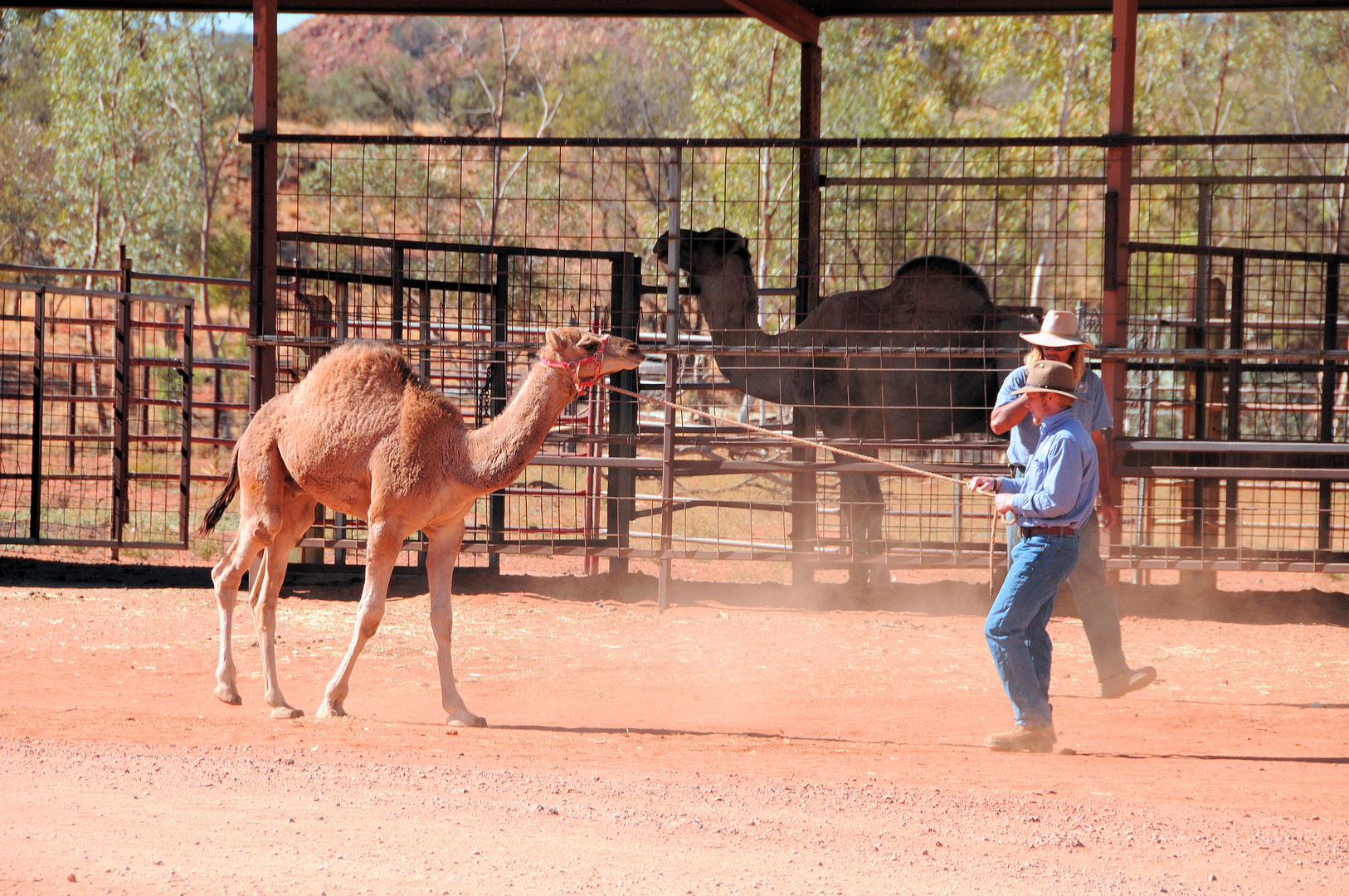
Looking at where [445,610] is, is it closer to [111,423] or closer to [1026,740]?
[1026,740]

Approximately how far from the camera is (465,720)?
6.25 meters

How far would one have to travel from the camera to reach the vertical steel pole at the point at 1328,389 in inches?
418

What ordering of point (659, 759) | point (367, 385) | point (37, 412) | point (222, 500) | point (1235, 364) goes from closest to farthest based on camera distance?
point (659, 759) → point (367, 385) → point (222, 500) → point (1235, 364) → point (37, 412)

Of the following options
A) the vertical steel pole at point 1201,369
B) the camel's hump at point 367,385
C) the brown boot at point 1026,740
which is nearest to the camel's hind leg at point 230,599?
the camel's hump at point 367,385

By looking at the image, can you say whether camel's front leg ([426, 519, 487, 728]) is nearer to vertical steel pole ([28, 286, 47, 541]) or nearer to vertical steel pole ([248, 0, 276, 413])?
vertical steel pole ([248, 0, 276, 413])

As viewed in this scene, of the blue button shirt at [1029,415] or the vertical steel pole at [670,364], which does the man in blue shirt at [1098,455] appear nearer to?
the blue button shirt at [1029,415]

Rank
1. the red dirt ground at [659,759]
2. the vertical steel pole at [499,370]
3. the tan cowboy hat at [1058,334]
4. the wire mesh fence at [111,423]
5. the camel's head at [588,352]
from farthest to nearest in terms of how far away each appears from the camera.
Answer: the wire mesh fence at [111,423]
the vertical steel pole at [499,370]
the tan cowboy hat at [1058,334]
the camel's head at [588,352]
the red dirt ground at [659,759]

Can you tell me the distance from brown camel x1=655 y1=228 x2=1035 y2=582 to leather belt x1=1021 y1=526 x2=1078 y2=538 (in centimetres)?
459

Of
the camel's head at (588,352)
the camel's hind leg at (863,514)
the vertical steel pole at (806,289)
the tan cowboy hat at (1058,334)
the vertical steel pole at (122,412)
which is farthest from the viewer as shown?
the vertical steel pole at (122,412)

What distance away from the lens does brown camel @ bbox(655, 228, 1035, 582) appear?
10672mm

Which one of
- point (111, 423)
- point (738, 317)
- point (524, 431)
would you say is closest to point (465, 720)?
point (524, 431)

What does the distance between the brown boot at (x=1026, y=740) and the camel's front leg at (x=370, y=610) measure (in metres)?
3.05

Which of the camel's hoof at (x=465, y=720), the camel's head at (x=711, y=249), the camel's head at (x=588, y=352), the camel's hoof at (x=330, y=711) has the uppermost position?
the camel's head at (x=711, y=249)

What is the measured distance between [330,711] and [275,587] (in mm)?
844
